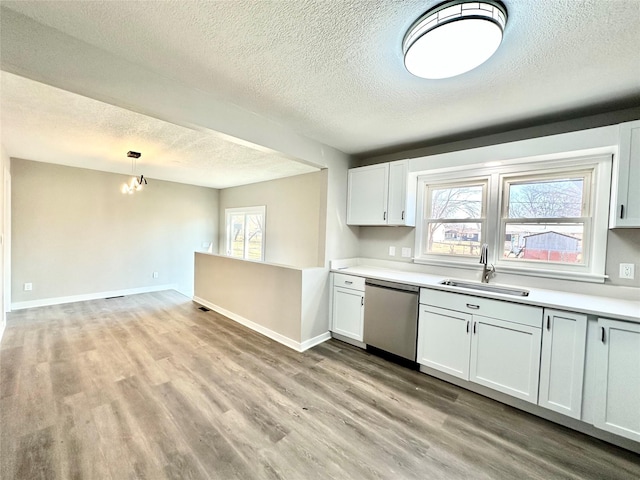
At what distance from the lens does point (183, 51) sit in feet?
5.37

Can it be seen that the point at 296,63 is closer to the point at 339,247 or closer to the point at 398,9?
the point at 398,9

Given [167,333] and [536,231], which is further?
[167,333]

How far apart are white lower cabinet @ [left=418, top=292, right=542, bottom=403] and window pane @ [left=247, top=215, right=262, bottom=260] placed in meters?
4.07

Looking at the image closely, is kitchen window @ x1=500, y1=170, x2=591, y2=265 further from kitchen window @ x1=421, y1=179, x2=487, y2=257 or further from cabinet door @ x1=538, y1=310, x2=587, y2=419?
cabinet door @ x1=538, y1=310, x2=587, y2=419

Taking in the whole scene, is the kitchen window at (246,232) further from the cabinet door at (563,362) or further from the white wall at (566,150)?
the cabinet door at (563,362)

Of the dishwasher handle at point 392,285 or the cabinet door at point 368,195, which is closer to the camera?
the dishwasher handle at point 392,285

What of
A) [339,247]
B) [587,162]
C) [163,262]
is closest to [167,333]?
[339,247]

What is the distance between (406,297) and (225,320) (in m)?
2.72

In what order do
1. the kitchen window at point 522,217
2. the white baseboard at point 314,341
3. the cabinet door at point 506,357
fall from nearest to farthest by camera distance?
the cabinet door at point 506,357 → the kitchen window at point 522,217 → the white baseboard at point 314,341

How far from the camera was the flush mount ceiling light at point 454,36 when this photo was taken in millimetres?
1213

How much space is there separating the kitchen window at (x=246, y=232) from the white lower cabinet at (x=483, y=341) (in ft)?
13.1

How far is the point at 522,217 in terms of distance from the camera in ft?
8.54

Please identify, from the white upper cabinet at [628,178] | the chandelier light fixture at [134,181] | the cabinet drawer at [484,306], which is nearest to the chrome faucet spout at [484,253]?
the cabinet drawer at [484,306]

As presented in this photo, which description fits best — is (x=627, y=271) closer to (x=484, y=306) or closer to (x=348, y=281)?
(x=484, y=306)
